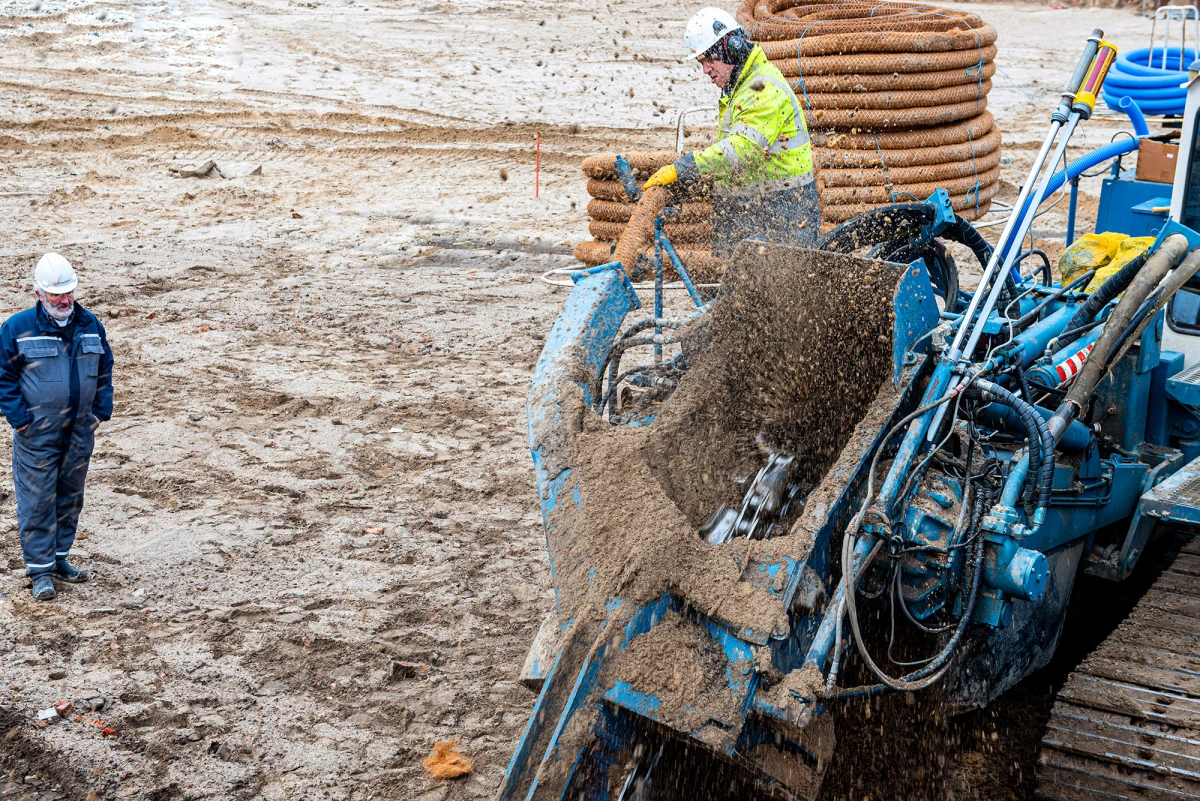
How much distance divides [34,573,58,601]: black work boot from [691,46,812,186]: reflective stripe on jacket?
138 inches

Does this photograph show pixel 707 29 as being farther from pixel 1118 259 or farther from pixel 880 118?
pixel 880 118

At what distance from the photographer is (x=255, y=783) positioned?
402cm

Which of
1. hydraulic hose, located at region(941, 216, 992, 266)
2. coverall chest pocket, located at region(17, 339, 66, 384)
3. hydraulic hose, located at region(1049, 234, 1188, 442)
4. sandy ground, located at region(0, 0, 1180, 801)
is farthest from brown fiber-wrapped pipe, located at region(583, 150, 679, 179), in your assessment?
hydraulic hose, located at region(1049, 234, 1188, 442)

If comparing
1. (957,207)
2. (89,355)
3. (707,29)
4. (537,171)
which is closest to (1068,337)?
(707,29)

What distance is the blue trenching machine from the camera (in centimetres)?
318

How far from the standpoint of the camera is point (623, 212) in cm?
954

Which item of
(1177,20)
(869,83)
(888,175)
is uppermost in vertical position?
(1177,20)

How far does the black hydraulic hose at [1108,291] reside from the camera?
14.2 ft

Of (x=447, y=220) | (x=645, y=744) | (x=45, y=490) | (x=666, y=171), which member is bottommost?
(x=447, y=220)

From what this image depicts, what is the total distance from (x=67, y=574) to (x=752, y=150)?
148 inches

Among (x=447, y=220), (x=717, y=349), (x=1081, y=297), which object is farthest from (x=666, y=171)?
(x=447, y=220)

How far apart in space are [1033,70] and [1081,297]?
15.3 m

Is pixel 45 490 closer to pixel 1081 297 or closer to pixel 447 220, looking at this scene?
pixel 1081 297

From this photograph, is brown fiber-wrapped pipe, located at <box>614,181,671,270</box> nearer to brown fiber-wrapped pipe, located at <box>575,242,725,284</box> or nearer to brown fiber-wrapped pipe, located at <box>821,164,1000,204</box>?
brown fiber-wrapped pipe, located at <box>575,242,725,284</box>
